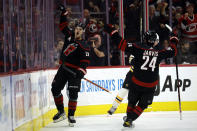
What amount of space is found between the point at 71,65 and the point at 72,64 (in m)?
0.02

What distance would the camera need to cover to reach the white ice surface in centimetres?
504

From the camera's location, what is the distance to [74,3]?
7.59 metres

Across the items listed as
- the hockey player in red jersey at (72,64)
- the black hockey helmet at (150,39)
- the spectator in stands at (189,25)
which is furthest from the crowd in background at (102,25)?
the black hockey helmet at (150,39)

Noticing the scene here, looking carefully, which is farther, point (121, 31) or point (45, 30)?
point (121, 31)

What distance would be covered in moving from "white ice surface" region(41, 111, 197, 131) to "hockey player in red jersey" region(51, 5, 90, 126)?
263 mm

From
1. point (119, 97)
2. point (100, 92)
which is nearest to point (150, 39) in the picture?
point (119, 97)

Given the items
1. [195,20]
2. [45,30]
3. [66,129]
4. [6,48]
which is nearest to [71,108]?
[66,129]

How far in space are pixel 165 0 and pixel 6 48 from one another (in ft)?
18.5

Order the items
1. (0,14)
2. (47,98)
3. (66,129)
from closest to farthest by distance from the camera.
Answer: (0,14)
(66,129)
(47,98)

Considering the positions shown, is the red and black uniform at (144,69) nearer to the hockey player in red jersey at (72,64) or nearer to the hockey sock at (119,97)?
the hockey player in red jersey at (72,64)

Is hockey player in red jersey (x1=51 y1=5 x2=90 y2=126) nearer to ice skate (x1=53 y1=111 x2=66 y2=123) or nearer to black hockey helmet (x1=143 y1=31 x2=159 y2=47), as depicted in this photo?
ice skate (x1=53 y1=111 x2=66 y2=123)

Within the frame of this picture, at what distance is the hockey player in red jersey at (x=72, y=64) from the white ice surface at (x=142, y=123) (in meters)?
0.26

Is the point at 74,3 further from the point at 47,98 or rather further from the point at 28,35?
the point at 28,35

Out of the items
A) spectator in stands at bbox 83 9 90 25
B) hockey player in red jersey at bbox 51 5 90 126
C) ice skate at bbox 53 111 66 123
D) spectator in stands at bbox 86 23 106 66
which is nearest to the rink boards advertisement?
ice skate at bbox 53 111 66 123
